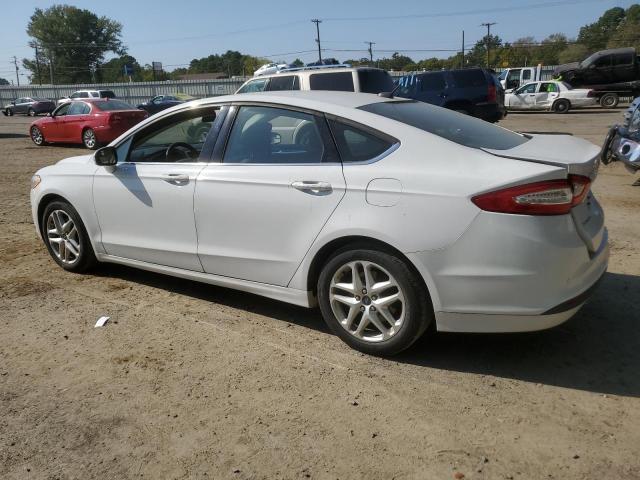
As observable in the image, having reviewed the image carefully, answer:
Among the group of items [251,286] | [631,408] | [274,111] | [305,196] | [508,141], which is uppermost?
[274,111]

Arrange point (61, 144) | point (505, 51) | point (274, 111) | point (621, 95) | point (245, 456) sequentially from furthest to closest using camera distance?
point (505, 51) < point (621, 95) < point (61, 144) < point (274, 111) < point (245, 456)

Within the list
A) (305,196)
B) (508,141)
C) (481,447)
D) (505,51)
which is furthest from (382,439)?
(505,51)

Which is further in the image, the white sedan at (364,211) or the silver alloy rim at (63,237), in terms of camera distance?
the silver alloy rim at (63,237)

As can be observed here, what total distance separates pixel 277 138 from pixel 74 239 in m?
2.37

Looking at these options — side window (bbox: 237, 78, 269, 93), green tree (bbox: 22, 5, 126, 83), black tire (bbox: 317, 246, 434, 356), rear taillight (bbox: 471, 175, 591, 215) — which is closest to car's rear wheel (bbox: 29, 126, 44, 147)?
side window (bbox: 237, 78, 269, 93)

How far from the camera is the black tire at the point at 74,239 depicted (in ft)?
16.3

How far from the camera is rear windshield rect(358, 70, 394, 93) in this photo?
1155 centimetres

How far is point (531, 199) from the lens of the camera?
114 inches

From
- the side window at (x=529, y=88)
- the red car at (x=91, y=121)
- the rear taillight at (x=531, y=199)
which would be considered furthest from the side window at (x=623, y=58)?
the rear taillight at (x=531, y=199)

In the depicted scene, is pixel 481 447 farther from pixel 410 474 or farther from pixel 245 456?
pixel 245 456

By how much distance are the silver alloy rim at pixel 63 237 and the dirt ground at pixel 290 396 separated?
2.02 feet

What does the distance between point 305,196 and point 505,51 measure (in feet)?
311

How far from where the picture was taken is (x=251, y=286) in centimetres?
395

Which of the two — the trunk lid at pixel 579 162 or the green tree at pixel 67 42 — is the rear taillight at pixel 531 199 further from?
the green tree at pixel 67 42
